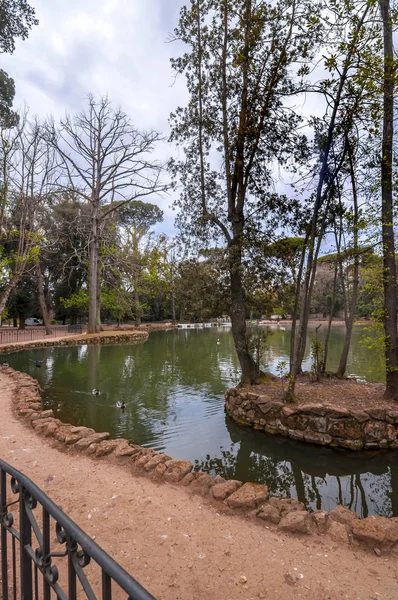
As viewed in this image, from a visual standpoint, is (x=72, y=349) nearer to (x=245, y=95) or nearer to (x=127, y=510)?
(x=245, y=95)

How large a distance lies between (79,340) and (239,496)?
18430 millimetres

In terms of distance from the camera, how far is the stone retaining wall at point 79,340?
16.9 meters

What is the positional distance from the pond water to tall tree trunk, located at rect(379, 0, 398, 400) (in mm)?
464

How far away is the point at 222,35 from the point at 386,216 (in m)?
5.89

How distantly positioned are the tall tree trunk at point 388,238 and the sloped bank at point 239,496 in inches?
173

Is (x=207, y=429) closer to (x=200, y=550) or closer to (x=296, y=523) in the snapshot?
(x=296, y=523)

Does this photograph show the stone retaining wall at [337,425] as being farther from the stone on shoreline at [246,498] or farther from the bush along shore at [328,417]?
the stone on shoreline at [246,498]

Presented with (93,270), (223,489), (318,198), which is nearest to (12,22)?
(318,198)

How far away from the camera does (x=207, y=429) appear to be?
22.5ft

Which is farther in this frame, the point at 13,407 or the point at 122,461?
the point at 13,407

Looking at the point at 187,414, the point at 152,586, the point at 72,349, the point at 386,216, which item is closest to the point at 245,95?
the point at 386,216

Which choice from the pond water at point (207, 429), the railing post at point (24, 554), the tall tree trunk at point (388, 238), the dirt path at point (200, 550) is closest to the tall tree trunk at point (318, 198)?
the tall tree trunk at point (388, 238)

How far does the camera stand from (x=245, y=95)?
775cm

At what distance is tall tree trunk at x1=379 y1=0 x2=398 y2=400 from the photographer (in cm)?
668
